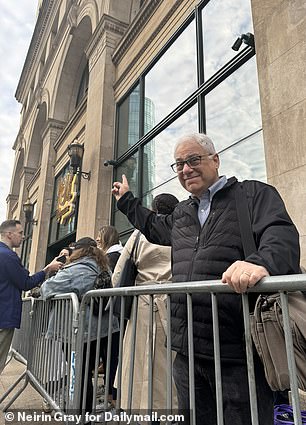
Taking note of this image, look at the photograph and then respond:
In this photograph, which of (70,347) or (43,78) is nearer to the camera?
(70,347)

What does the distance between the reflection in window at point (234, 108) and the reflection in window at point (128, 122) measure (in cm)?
279

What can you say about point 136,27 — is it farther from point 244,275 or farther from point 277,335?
point 277,335

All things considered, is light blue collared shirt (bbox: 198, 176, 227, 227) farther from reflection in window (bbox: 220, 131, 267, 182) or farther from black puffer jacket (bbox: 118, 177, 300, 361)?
reflection in window (bbox: 220, 131, 267, 182)

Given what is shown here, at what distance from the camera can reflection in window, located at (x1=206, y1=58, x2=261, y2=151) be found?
426cm

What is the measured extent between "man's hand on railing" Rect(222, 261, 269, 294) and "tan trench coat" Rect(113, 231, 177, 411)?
142 centimetres

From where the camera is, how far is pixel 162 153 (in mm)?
6398

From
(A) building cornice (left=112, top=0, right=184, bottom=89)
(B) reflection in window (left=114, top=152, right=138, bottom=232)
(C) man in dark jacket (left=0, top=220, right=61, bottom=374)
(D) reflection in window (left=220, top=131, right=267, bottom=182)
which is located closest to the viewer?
(C) man in dark jacket (left=0, top=220, right=61, bottom=374)

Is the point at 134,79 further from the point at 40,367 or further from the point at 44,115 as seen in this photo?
the point at 44,115

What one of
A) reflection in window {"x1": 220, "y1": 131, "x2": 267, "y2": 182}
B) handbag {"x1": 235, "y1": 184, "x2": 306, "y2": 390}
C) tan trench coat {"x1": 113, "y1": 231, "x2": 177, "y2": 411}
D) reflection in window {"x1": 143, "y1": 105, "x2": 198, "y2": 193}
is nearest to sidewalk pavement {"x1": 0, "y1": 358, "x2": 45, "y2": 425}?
tan trench coat {"x1": 113, "y1": 231, "x2": 177, "y2": 411}

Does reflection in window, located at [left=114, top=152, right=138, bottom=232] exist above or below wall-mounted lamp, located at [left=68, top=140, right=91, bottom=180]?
below

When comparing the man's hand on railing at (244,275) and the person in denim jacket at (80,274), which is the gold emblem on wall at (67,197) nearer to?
the person in denim jacket at (80,274)

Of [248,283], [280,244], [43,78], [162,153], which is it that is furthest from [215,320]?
[43,78]

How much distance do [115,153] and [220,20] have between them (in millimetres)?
3998

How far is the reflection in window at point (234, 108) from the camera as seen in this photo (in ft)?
14.0
